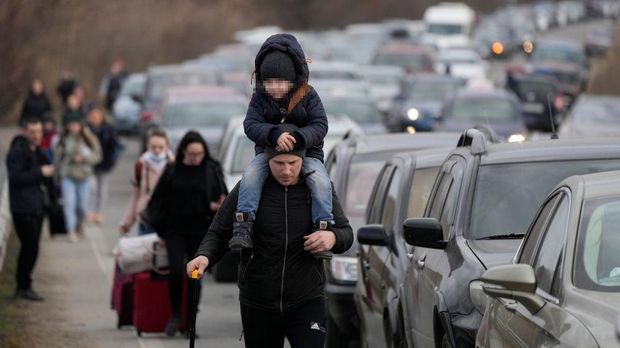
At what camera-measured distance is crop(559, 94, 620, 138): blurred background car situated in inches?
1238

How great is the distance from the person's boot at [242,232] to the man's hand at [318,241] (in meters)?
0.26

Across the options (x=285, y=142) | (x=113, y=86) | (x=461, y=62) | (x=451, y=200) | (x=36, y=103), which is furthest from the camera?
(x=461, y=62)

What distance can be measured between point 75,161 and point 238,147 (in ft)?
11.7

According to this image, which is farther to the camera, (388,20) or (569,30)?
(569,30)

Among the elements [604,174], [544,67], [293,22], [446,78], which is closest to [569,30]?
[293,22]

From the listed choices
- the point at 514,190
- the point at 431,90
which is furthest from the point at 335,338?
the point at 431,90

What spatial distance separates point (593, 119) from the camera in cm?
3238

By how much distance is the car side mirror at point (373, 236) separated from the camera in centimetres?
1088

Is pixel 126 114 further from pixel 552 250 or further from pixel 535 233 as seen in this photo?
pixel 552 250

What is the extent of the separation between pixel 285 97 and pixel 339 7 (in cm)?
9901

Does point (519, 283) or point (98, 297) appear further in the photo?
point (98, 297)

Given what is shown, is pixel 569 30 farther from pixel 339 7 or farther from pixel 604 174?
pixel 604 174

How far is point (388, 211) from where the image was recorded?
11.9 m

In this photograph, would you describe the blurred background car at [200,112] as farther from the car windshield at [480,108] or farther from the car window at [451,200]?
the car window at [451,200]
